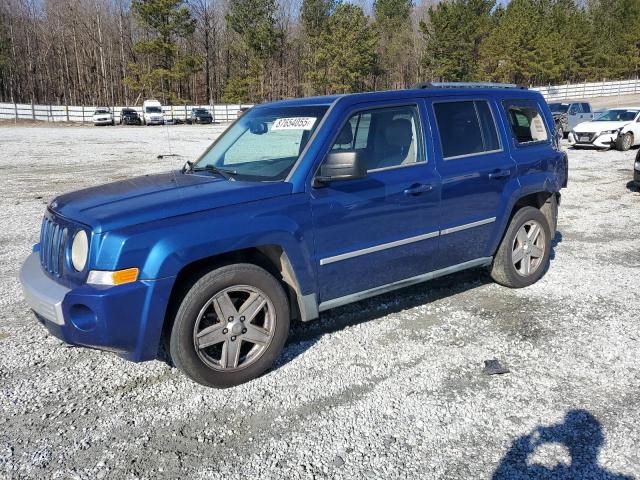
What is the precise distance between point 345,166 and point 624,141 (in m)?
17.8

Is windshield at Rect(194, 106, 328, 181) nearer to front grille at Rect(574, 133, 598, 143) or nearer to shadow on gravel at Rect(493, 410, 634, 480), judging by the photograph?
shadow on gravel at Rect(493, 410, 634, 480)

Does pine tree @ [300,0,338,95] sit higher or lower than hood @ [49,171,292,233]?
higher

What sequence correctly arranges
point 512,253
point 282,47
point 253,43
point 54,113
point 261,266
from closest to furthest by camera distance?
point 261,266 → point 512,253 → point 54,113 → point 253,43 → point 282,47

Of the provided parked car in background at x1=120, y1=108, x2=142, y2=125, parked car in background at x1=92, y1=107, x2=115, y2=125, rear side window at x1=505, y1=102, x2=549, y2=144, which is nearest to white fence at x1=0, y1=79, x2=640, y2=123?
parked car in background at x1=92, y1=107, x2=115, y2=125

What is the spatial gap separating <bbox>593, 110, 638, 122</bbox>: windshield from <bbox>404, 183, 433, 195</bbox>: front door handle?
1789cm

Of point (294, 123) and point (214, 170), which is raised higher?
point (294, 123)

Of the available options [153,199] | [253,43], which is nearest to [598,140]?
[153,199]

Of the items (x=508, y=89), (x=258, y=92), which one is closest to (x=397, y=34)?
(x=258, y=92)

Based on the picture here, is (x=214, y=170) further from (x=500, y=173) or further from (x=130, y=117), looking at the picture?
(x=130, y=117)

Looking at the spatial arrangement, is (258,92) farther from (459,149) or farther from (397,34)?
(459,149)

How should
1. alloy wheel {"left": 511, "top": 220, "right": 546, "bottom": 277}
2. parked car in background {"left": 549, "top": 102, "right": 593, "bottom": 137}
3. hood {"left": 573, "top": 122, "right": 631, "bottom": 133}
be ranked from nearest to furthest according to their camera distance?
alloy wheel {"left": 511, "top": 220, "right": 546, "bottom": 277} → hood {"left": 573, "top": 122, "right": 631, "bottom": 133} → parked car in background {"left": 549, "top": 102, "right": 593, "bottom": 137}

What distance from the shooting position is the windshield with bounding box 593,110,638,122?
61.8ft

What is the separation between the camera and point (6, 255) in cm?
678

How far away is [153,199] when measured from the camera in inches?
138
